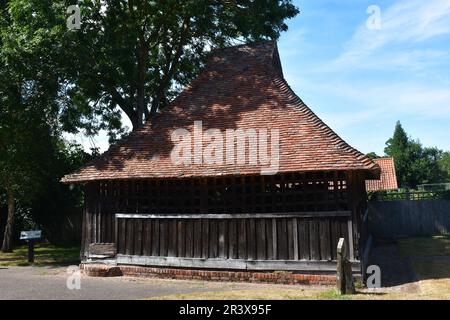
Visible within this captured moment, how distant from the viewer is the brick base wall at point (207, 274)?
34.4 feet

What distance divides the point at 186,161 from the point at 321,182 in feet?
11.7

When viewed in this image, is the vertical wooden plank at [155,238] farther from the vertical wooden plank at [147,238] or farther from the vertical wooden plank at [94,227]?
the vertical wooden plank at [94,227]

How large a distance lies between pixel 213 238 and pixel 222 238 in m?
0.25

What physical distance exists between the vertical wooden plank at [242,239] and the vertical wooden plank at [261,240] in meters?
0.32

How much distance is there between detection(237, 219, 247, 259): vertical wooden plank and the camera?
440 inches

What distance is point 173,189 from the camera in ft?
39.8

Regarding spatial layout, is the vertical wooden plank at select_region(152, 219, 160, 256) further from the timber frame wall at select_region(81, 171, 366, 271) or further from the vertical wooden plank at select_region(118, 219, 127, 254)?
the vertical wooden plank at select_region(118, 219, 127, 254)

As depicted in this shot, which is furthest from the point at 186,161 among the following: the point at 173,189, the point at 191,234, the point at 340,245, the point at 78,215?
the point at 78,215

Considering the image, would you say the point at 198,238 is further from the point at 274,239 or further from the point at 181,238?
the point at 274,239

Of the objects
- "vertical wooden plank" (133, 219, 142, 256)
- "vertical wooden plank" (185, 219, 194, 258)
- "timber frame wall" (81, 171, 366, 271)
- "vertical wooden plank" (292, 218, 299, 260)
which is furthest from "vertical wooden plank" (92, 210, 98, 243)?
Answer: "vertical wooden plank" (292, 218, 299, 260)

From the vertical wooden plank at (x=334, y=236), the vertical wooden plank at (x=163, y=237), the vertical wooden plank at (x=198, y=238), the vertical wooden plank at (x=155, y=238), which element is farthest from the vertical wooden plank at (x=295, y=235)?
the vertical wooden plank at (x=155, y=238)

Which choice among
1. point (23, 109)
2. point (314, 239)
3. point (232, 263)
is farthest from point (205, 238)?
point (23, 109)

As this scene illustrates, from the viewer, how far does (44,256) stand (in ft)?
58.5

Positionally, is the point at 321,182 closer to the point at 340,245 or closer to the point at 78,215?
the point at 340,245
